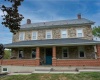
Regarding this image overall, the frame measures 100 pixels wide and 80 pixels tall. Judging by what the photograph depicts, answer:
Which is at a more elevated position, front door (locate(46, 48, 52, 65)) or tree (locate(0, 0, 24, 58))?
tree (locate(0, 0, 24, 58))

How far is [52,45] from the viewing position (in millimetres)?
17125

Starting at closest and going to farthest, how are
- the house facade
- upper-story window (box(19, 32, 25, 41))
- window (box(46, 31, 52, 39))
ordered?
the house facade < window (box(46, 31, 52, 39)) < upper-story window (box(19, 32, 25, 41))

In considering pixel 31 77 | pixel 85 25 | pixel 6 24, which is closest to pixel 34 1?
pixel 6 24

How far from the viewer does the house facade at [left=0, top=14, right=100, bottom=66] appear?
17625 millimetres

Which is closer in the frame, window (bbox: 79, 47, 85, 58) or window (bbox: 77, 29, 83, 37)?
window (bbox: 79, 47, 85, 58)

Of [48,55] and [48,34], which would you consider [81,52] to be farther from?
[48,34]

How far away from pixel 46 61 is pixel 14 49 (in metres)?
5.71

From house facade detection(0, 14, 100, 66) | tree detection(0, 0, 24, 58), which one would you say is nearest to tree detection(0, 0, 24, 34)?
tree detection(0, 0, 24, 58)

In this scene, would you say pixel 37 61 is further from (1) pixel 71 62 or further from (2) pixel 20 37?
(2) pixel 20 37

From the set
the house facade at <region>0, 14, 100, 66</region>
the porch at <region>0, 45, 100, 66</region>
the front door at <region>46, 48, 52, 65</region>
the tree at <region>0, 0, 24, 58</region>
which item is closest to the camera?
the tree at <region>0, 0, 24, 58</region>

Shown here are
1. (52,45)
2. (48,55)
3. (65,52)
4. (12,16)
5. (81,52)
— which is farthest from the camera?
(48,55)

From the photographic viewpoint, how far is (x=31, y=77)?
1166 centimetres

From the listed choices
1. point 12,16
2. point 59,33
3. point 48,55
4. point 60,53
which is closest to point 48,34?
point 59,33

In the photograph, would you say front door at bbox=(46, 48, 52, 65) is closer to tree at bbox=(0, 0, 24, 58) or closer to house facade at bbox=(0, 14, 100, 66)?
house facade at bbox=(0, 14, 100, 66)
